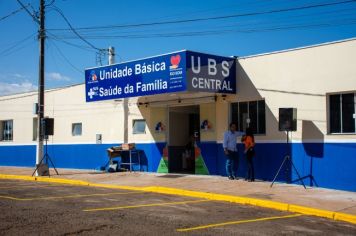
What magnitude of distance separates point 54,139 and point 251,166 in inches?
514

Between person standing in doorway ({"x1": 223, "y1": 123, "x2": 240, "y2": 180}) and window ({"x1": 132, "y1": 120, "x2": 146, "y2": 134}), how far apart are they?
17.8 ft

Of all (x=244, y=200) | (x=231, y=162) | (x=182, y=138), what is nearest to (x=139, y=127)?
(x=182, y=138)

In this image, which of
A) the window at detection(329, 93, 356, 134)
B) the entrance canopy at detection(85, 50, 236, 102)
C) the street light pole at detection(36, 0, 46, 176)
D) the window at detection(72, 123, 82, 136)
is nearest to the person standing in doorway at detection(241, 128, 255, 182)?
the entrance canopy at detection(85, 50, 236, 102)

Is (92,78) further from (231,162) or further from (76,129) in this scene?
(231,162)

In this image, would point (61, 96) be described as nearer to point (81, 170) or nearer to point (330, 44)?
point (81, 170)

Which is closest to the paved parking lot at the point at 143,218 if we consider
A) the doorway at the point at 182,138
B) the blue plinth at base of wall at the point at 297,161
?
the blue plinth at base of wall at the point at 297,161

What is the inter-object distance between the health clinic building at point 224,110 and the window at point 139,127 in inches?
1.7

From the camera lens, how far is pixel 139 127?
2191 cm

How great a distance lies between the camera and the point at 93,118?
24.1m

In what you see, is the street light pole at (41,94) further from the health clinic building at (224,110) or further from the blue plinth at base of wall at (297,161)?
the blue plinth at base of wall at (297,161)

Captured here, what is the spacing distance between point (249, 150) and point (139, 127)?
6744 mm

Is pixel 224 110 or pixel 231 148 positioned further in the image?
pixel 224 110

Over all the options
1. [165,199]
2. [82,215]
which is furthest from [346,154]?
[82,215]

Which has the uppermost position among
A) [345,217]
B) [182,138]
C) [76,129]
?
[76,129]
